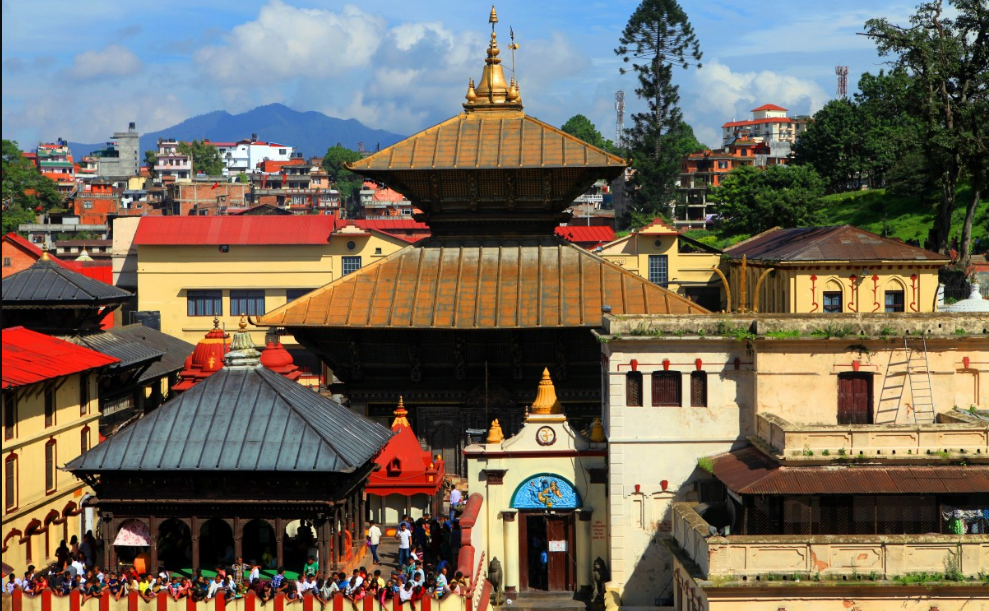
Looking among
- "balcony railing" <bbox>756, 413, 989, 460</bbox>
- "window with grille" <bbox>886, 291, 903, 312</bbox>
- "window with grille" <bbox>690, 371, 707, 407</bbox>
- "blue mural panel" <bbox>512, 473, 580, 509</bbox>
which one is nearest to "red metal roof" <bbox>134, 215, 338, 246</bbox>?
"window with grille" <bbox>886, 291, 903, 312</bbox>

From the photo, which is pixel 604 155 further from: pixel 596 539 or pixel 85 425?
pixel 85 425

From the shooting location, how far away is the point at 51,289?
5625 cm

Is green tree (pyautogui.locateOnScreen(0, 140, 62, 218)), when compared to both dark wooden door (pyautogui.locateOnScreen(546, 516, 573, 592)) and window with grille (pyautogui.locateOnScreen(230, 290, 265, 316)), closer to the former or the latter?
window with grille (pyautogui.locateOnScreen(230, 290, 265, 316))

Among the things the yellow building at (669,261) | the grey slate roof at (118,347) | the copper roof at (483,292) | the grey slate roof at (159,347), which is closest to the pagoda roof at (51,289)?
the grey slate roof at (118,347)

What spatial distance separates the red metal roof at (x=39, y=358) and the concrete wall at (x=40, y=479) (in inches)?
19.5

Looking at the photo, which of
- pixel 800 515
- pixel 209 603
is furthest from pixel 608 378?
pixel 209 603

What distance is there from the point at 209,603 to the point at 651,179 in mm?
98816

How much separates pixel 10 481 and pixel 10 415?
83.5 inches

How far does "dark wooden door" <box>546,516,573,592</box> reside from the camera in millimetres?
37844

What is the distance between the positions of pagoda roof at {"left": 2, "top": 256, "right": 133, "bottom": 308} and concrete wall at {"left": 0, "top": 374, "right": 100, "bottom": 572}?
605cm

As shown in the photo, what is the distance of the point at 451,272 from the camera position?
44.4 metres

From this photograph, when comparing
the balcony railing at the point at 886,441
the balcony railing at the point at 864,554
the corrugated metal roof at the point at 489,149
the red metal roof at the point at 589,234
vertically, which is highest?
the red metal roof at the point at 589,234

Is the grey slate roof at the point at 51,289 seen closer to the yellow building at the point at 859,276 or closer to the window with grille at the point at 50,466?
the window with grille at the point at 50,466

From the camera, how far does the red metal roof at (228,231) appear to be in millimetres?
90438
